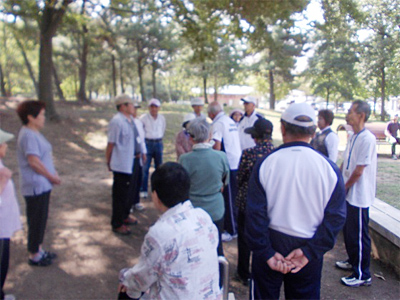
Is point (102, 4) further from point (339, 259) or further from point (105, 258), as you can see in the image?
point (339, 259)

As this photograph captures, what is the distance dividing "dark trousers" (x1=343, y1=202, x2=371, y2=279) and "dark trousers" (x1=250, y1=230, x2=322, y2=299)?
1.40 meters

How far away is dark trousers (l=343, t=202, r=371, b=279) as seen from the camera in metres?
3.36

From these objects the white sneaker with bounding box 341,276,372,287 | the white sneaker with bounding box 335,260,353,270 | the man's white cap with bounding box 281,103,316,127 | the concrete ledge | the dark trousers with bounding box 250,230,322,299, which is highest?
the man's white cap with bounding box 281,103,316,127

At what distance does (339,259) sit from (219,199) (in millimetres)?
2048

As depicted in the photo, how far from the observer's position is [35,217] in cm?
368

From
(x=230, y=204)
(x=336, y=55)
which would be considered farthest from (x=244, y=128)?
(x=336, y=55)

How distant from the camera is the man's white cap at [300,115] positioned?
84.1 inches

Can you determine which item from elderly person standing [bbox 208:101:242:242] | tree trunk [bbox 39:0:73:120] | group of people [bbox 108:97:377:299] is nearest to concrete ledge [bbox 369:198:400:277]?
group of people [bbox 108:97:377:299]

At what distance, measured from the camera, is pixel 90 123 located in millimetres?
13867

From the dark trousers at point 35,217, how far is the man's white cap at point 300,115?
2872mm

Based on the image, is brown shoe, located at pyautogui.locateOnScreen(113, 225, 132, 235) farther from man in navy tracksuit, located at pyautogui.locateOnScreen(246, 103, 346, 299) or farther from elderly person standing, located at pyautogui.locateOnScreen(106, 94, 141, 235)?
man in navy tracksuit, located at pyautogui.locateOnScreen(246, 103, 346, 299)

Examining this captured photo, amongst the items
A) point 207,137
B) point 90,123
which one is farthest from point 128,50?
point 207,137

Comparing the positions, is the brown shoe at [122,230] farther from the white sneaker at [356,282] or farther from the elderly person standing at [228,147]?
the white sneaker at [356,282]

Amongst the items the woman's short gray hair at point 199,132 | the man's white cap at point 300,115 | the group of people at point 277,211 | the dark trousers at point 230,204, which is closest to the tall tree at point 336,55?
the group of people at point 277,211
